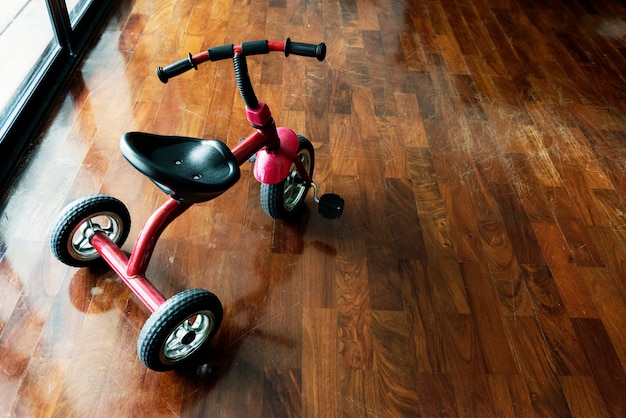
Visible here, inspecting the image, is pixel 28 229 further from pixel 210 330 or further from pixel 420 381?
pixel 420 381

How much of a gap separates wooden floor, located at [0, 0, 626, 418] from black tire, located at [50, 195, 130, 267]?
0.08 metres

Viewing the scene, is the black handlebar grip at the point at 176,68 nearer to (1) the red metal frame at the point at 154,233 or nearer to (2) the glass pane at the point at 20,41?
(1) the red metal frame at the point at 154,233

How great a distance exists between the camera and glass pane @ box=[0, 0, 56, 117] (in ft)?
6.18

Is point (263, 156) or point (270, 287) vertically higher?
point (263, 156)

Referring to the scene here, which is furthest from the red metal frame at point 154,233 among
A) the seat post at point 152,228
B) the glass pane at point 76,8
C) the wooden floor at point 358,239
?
the glass pane at point 76,8

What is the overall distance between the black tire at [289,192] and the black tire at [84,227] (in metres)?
0.39

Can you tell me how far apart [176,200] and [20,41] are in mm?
1259

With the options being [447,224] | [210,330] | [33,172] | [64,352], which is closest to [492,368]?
[447,224]

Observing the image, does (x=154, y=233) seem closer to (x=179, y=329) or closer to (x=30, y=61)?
(x=179, y=329)

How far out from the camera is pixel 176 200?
3.92ft

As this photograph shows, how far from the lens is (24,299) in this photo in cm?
141

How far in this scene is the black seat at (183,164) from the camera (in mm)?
1086

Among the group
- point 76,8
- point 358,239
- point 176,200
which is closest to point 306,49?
point 176,200

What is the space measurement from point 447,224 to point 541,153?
564 mm
